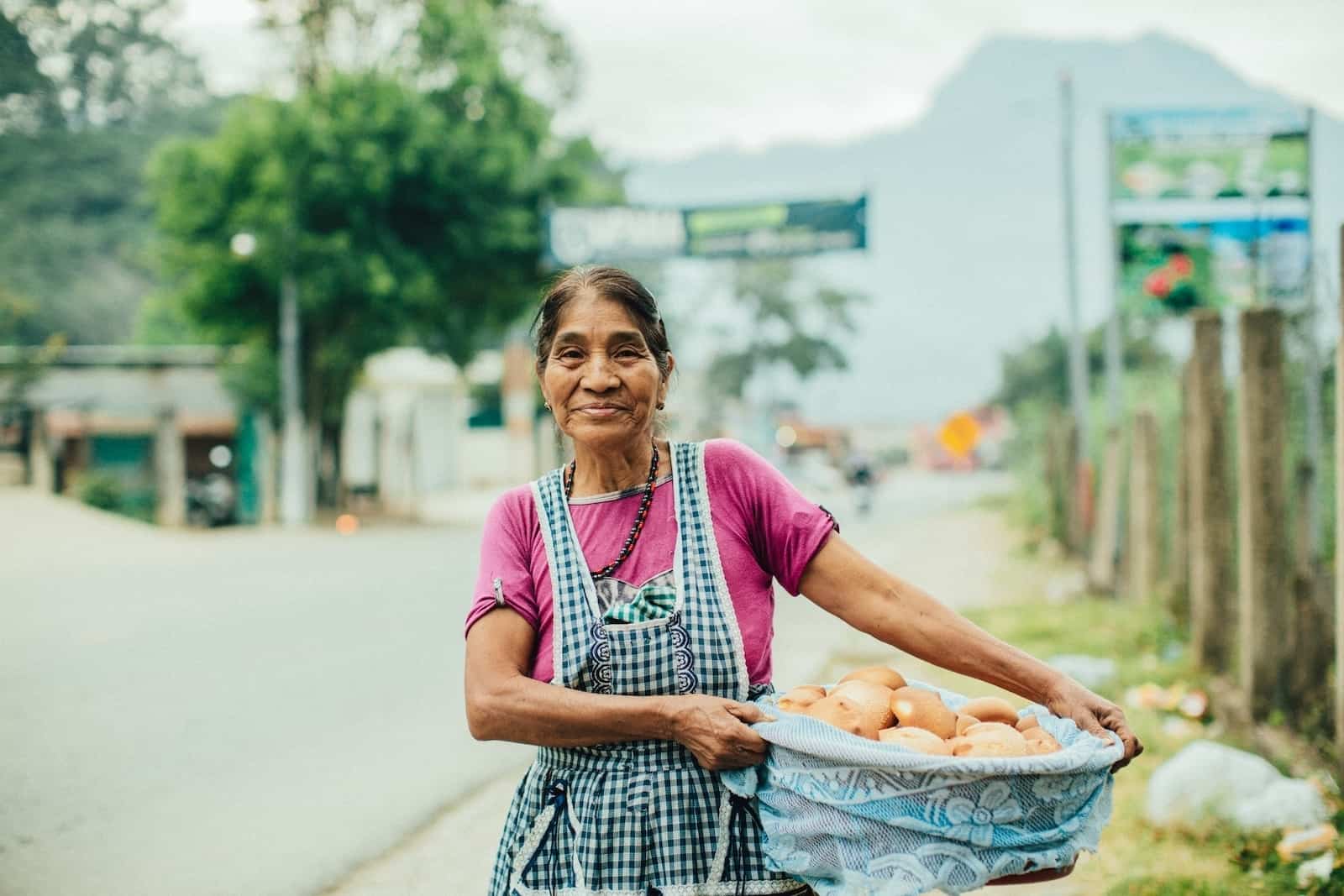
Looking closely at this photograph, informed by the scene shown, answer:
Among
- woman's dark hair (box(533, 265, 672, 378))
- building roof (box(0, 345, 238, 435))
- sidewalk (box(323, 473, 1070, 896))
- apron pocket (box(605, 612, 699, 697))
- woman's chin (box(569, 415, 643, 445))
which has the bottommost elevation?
sidewalk (box(323, 473, 1070, 896))

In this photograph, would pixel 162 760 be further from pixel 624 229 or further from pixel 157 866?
pixel 624 229

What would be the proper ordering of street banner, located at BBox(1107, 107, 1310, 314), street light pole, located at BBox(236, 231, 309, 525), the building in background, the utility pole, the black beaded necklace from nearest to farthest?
the black beaded necklace < street banner, located at BBox(1107, 107, 1310, 314) < the utility pole < street light pole, located at BBox(236, 231, 309, 525) < the building in background

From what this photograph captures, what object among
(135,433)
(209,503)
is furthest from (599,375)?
(135,433)

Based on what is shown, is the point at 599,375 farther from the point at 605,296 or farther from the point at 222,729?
the point at 222,729

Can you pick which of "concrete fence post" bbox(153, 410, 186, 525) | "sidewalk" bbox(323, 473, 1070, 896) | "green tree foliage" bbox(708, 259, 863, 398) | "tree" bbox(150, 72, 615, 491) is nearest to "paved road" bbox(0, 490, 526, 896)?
"sidewalk" bbox(323, 473, 1070, 896)

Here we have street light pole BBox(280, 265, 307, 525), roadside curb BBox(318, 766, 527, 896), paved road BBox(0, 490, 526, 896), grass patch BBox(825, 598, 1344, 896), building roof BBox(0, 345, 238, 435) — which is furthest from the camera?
building roof BBox(0, 345, 238, 435)

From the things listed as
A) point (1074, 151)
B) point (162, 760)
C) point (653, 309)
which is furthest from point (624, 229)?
point (653, 309)

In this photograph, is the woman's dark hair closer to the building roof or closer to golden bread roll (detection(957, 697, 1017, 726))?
golden bread roll (detection(957, 697, 1017, 726))

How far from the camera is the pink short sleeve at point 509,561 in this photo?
2.23 m

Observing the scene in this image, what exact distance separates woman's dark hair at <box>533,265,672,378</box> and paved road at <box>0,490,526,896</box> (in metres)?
2.98

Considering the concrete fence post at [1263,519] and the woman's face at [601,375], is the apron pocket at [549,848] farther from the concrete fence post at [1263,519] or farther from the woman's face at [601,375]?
the concrete fence post at [1263,519]

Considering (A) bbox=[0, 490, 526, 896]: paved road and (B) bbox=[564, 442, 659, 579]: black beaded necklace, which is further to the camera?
(A) bbox=[0, 490, 526, 896]: paved road

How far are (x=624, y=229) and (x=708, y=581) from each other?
72.4 ft

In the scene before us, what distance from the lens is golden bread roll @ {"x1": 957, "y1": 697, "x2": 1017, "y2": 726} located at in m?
2.40
